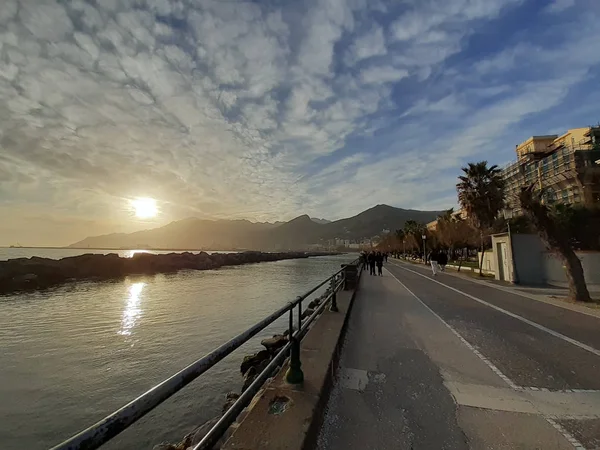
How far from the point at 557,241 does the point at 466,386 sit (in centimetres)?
1061

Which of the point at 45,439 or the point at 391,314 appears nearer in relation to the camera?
the point at 45,439

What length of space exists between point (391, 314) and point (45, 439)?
8.05 m

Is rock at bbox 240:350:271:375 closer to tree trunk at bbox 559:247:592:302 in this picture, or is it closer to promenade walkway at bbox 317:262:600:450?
promenade walkway at bbox 317:262:600:450

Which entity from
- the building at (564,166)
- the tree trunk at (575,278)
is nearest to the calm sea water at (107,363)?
the tree trunk at (575,278)

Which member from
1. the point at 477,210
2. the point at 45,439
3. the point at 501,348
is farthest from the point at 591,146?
the point at 45,439

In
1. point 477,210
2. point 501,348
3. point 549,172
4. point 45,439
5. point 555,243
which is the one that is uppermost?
point 549,172

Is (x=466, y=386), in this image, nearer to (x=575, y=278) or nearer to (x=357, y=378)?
(x=357, y=378)

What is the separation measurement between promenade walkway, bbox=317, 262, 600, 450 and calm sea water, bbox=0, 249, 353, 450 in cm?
331

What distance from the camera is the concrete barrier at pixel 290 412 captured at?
2.76 metres

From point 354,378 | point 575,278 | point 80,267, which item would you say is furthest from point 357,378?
point 80,267

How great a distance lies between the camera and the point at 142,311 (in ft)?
51.5

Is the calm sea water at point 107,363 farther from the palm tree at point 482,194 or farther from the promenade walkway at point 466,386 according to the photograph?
the palm tree at point 482,194

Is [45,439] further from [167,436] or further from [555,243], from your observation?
[555,243]

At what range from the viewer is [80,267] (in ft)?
121
